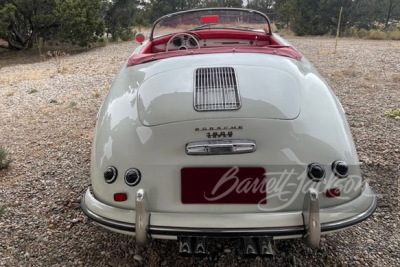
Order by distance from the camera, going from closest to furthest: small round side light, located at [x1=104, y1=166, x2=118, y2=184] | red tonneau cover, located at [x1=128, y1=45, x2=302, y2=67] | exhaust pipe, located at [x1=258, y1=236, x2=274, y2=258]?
exhaust pipe, located at [x1=258, y1=236, x2=274, y2=258] → small round side light, located at [x1=104, y1=166, x2=118, y2=184] → red tonneau cover, located at [x1=128, y1=45, x2=302, y2=67]

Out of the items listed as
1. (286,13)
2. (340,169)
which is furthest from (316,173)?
(286,13)

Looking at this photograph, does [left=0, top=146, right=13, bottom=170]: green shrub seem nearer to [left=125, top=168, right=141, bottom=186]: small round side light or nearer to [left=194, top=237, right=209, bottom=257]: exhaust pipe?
[left=125, top=168, right=141, bottom=186]: small round side light

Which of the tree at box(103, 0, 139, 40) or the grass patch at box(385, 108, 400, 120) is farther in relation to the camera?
the tree at box(103, 0, 139, 40)

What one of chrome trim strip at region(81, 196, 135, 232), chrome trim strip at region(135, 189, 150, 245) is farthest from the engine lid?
chrome trim strip at region(81, 196, 135, 232)

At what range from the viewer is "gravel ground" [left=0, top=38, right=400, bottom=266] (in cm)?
236

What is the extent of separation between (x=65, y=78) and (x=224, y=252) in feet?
24.5

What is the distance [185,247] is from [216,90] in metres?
0.95

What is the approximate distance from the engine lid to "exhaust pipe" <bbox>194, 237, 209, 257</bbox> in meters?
0.68

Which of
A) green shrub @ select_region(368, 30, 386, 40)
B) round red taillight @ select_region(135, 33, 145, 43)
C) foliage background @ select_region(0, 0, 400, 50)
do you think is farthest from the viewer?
green shrub @ select_region(368, 30, 386, 40)

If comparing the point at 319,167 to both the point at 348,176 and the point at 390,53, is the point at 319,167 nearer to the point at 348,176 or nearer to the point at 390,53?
the point at 348,176

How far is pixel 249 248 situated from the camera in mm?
1921

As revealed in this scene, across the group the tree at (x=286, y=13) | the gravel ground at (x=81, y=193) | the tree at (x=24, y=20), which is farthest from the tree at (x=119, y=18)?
the gravel ground at (x=81, y=193)

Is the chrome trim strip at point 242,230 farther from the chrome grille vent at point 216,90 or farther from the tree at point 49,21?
the tree at point 49,21

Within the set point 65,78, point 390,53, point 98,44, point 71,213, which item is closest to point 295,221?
point 71,213
